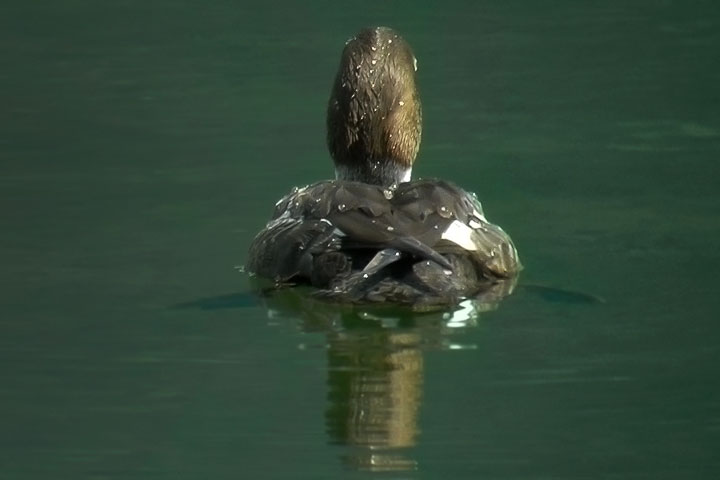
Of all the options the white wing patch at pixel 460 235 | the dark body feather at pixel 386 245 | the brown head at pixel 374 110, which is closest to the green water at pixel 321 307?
the dark body feather at pixel 386 245

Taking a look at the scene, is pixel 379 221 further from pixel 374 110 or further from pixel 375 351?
pixel 374 110

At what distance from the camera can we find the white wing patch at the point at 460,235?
30.6ft

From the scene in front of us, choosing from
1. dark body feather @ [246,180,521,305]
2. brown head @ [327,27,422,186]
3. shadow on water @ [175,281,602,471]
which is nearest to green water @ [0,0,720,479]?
shadow on water @ [175,281,602,471]

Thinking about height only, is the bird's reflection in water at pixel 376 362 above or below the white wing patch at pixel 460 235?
below

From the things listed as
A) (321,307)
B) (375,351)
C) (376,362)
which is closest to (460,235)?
(321,307)

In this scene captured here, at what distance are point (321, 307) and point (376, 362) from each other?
0.98 metres

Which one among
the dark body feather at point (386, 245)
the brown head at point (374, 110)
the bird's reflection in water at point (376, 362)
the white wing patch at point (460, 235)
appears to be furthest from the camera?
the brown head at point (374, 110)

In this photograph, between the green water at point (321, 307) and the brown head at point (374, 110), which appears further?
the brown head at point (374, 110)

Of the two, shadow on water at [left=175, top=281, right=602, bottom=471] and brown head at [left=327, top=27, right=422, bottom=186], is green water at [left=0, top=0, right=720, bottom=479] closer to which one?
shadow on water at [left=175, top=281, right=602, bottom=471]

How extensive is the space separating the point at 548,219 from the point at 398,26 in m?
6.25

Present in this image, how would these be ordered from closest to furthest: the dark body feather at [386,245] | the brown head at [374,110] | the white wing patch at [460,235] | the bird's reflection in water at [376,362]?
1. the bird's reflection in water at [376,362]
2. the dark body feather at [386,245]
3. the white wing patch at [460,235]
4. the brown head at [374,110]

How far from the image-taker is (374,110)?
1077cm

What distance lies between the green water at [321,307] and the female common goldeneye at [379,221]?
0.19 meters

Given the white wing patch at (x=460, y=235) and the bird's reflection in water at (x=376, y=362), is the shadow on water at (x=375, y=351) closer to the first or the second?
the bird's reflection in water at (x=376, y=362)
